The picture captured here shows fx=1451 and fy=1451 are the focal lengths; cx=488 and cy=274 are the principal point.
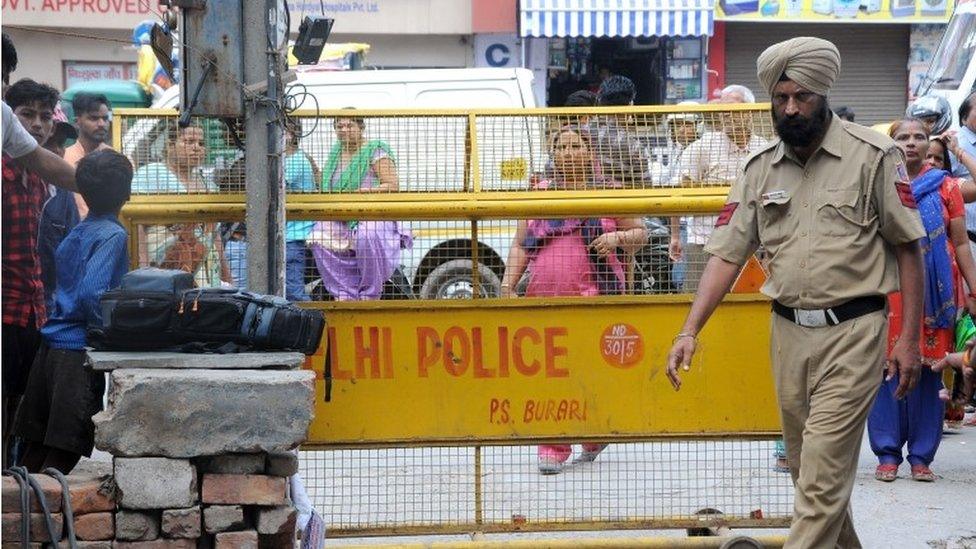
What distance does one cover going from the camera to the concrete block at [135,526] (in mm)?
4598

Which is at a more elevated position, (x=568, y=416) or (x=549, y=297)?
(x=549, y=297)

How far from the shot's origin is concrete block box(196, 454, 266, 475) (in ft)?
15.3

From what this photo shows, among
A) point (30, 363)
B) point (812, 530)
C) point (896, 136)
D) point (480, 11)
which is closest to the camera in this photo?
point (812, 530)

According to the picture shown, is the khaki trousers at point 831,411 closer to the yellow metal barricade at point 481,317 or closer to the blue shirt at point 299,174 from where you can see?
the yellow metal barricade at point 481,317

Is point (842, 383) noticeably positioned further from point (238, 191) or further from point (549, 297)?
point (238, 191)

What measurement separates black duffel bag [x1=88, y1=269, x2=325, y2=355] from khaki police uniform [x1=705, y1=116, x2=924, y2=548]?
1.62 meters

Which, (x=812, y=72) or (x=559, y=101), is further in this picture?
(x=559, y=101)

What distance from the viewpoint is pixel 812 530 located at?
15.0 ft

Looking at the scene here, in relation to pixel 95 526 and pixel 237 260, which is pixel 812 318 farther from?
pixel 95 526

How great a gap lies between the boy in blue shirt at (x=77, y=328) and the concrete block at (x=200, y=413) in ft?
1.68

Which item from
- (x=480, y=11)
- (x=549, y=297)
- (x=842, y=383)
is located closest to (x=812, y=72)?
(x=842, y=383)

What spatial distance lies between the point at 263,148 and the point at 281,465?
1.19 metres

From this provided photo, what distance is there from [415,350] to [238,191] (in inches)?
35.0

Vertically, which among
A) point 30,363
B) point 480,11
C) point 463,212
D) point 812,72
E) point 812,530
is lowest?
point 812,530
